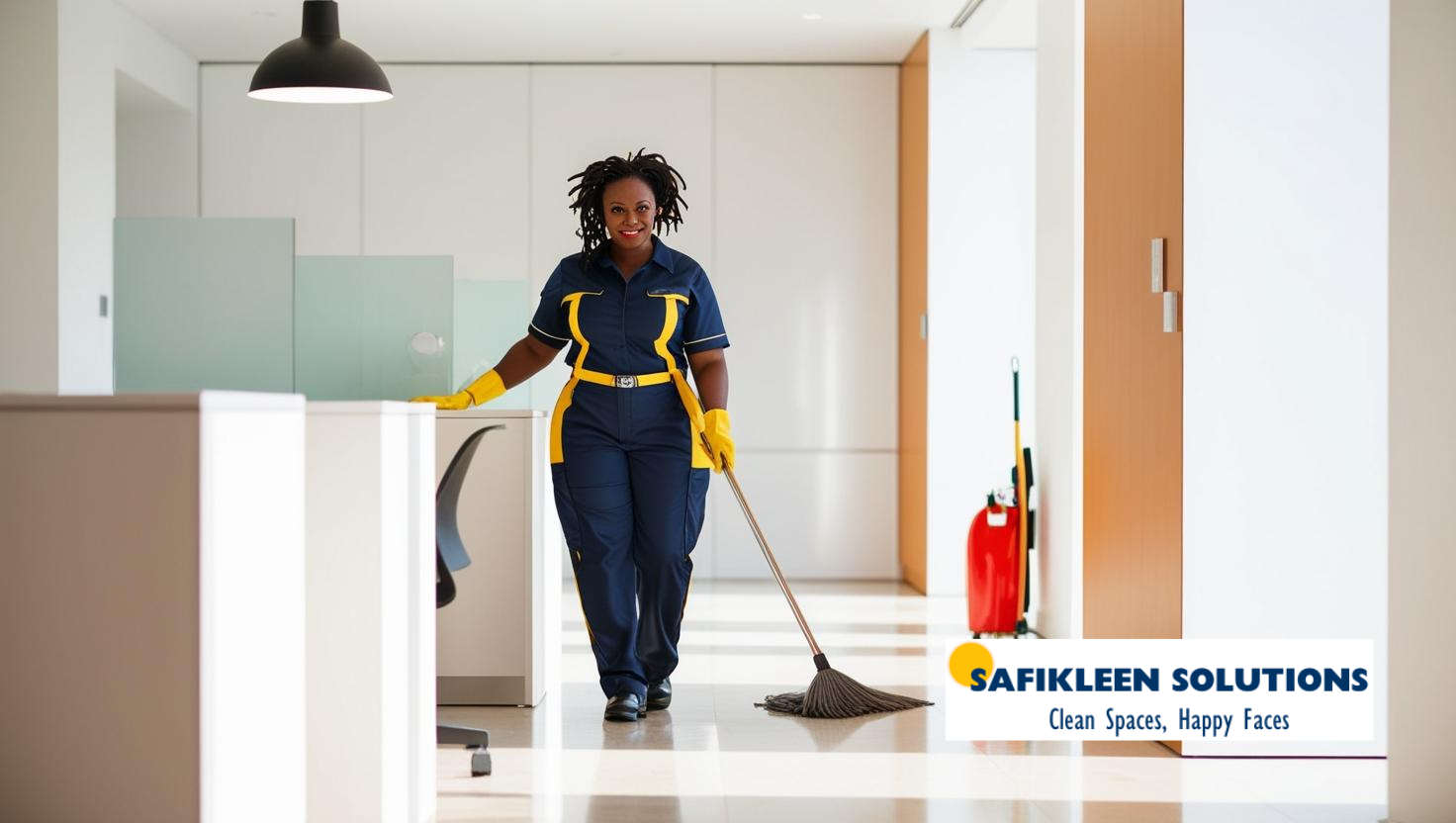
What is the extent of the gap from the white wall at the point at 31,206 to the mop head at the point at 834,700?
3.43m

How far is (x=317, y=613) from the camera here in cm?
217

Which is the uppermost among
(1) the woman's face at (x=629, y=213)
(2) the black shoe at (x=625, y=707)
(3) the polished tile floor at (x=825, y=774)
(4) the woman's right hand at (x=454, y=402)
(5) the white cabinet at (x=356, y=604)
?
(1) the woman's face at (x=629, y=213)

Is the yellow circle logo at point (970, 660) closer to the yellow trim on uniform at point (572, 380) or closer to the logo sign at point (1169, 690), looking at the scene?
the logo sign at point (1169, 690)

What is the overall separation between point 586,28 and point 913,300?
1.99 m

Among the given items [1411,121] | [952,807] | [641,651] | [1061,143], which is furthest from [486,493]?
[1411,121]

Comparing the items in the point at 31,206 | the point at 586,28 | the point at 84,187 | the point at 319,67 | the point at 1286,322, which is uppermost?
the point at 586,28

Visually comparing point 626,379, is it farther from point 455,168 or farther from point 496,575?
point 455,168

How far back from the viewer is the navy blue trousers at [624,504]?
3670 millimetres

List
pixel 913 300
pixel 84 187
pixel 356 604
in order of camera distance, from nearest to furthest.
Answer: pixel 356 604, pixel 84 187, pixel 913 300

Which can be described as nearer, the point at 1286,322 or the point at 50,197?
the point at 1286,322

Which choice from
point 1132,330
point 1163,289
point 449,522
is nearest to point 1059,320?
point 1132,330

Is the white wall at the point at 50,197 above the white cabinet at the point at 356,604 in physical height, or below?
above

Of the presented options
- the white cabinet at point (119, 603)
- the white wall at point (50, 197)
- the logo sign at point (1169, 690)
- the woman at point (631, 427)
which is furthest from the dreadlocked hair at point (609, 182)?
the white wall at point (50, 197)

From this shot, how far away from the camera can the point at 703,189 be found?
7.25 m
